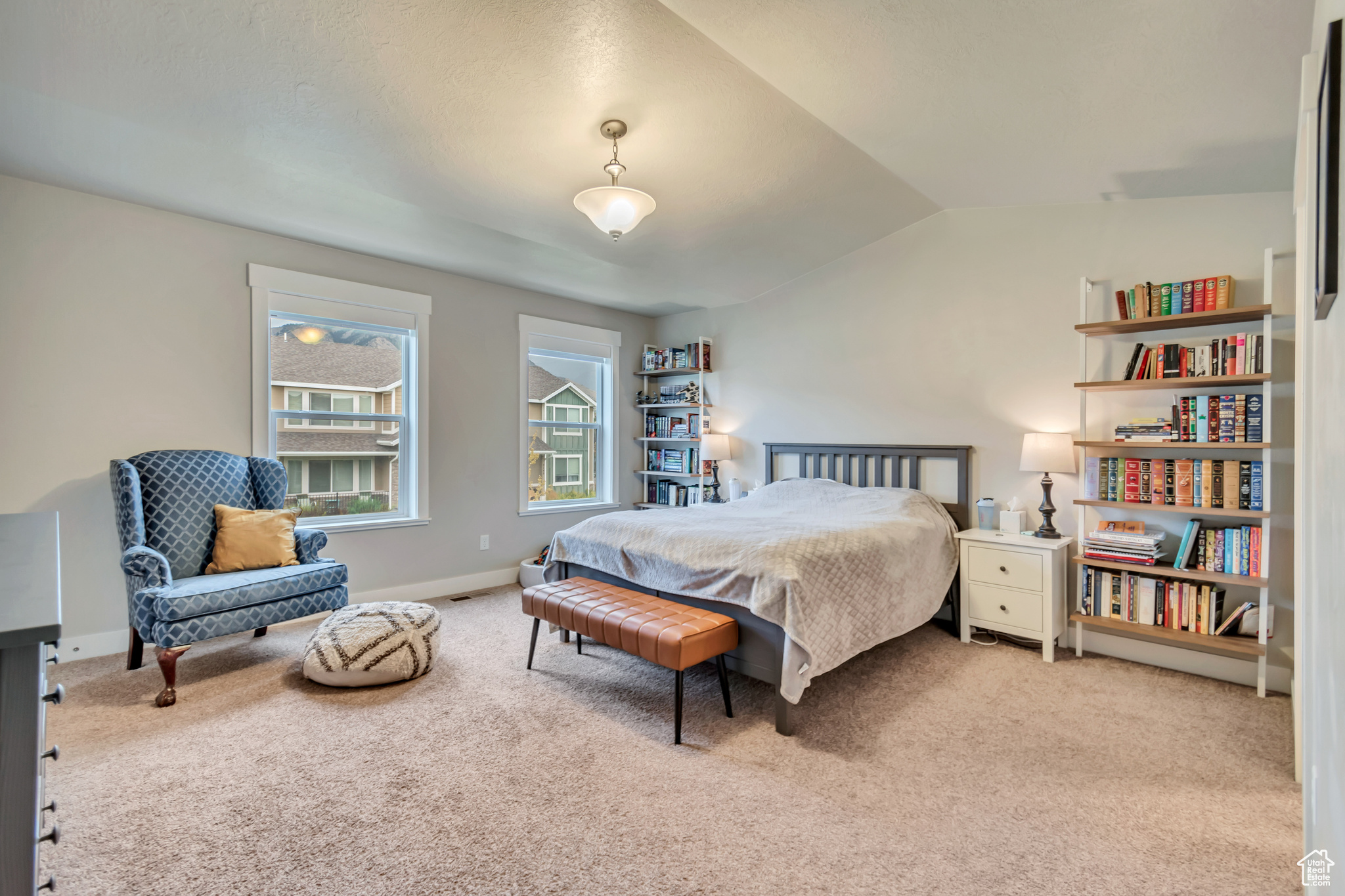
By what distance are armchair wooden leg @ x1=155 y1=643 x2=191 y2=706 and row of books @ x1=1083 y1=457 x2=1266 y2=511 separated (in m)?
4.37

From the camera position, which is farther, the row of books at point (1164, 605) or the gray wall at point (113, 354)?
the gray wall at point (113, 354)

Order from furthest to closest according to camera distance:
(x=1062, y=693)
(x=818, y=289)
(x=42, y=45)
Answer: (x=818, y=289), (x=1062, y=693), (x=42, y=45)

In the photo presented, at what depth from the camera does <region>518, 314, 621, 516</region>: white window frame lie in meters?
4.85

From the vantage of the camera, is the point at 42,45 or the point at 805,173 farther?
the point at 805,173

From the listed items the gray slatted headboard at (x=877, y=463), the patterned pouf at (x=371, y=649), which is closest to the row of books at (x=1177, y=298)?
the gray slatted headboard at (x=877, y=463)

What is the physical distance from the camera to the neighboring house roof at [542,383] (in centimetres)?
511

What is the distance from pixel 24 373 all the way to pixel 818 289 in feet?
15.2

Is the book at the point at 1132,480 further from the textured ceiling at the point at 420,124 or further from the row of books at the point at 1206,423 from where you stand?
the textured ceiling at the point at 420,124

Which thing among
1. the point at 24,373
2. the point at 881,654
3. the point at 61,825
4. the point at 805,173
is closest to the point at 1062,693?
the point at 881,654

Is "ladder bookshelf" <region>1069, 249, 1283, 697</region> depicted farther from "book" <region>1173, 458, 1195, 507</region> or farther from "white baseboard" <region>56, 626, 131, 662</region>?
"white baseboard" <region>56, 626, 131, 662</region>

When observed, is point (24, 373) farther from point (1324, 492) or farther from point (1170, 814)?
point (1170, 814)

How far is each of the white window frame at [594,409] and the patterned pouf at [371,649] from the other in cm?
200

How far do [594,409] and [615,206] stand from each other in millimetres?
3240

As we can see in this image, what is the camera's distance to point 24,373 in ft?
9.55
